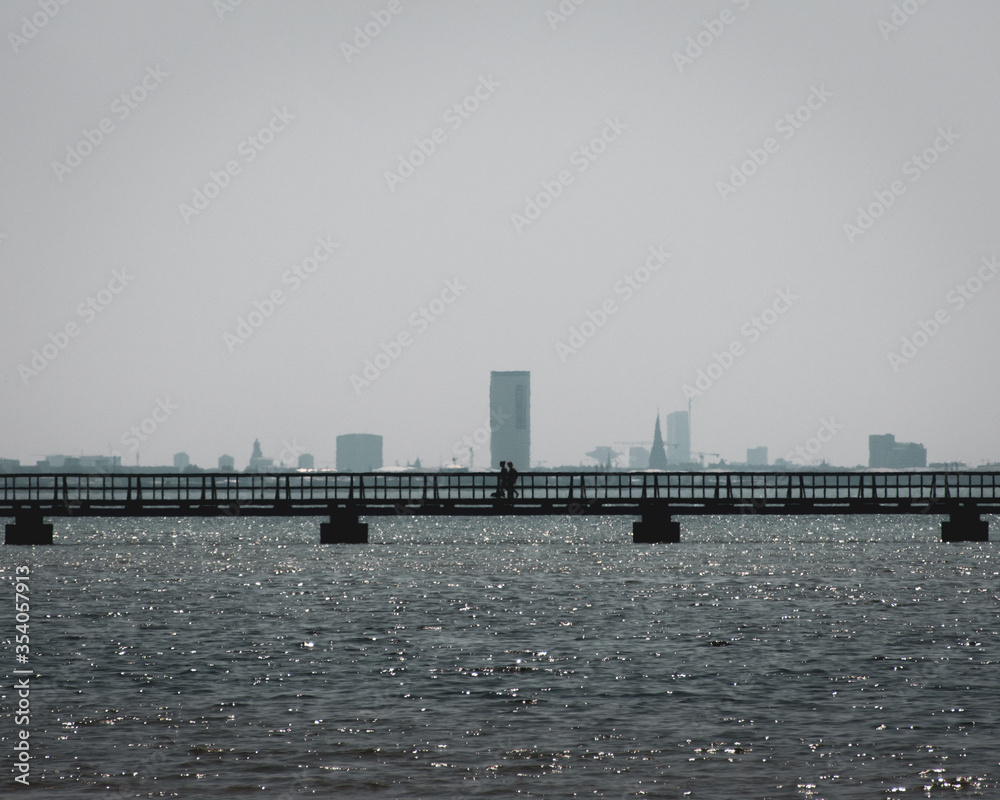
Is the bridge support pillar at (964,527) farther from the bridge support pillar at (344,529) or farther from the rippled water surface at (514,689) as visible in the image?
the bridge support pillar at (344,529)

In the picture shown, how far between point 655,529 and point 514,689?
128ft

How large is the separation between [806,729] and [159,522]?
13333 centimetres

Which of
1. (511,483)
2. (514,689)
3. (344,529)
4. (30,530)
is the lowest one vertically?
(514,689)

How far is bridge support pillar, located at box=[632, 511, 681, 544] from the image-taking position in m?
61.2

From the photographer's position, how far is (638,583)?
47.6 m

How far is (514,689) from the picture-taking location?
23078 mm

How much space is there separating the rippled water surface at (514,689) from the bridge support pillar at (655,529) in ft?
42.2

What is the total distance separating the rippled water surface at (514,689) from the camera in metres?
16.7

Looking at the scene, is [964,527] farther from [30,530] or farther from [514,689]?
[514,689]

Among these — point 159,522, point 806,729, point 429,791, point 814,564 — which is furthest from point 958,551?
point 159,522

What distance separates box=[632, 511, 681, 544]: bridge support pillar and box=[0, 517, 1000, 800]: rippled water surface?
42.2 ft

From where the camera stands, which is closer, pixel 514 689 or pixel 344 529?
pixel 514 689

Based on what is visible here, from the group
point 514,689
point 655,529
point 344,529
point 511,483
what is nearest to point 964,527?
point 655,529

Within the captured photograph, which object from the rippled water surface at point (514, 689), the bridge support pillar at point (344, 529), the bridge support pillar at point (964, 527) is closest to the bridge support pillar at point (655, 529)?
the rippled water surface at point (514, 689)
